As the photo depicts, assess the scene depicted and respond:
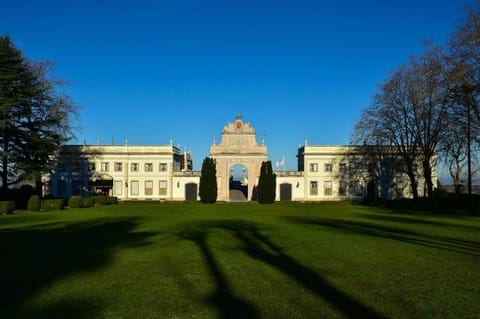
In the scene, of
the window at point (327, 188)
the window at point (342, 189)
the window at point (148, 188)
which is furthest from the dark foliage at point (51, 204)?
the window at point (342, 189)

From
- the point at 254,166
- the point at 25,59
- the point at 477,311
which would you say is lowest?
the point at 477,311

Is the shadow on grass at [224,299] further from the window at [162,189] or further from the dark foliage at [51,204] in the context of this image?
the window at [162,189]

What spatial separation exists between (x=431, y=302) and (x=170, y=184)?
53.1 m

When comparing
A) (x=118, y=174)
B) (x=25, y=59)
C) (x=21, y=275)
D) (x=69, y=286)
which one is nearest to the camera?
(x=69, y=286)

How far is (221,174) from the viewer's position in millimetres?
57219

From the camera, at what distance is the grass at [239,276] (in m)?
7.11

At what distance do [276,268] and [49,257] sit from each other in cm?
700

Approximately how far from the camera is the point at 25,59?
1558 inches

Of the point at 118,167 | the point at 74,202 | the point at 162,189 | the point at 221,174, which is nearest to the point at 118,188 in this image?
the point at 118,167

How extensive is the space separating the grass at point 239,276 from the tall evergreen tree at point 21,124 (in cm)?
2209

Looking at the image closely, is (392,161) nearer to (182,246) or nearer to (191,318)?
(182,246)

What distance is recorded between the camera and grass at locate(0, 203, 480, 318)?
7.11 meters

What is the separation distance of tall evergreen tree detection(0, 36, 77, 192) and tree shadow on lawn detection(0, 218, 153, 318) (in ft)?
63.4

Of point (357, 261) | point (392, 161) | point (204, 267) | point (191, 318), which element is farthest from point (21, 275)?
point (392, 161)
